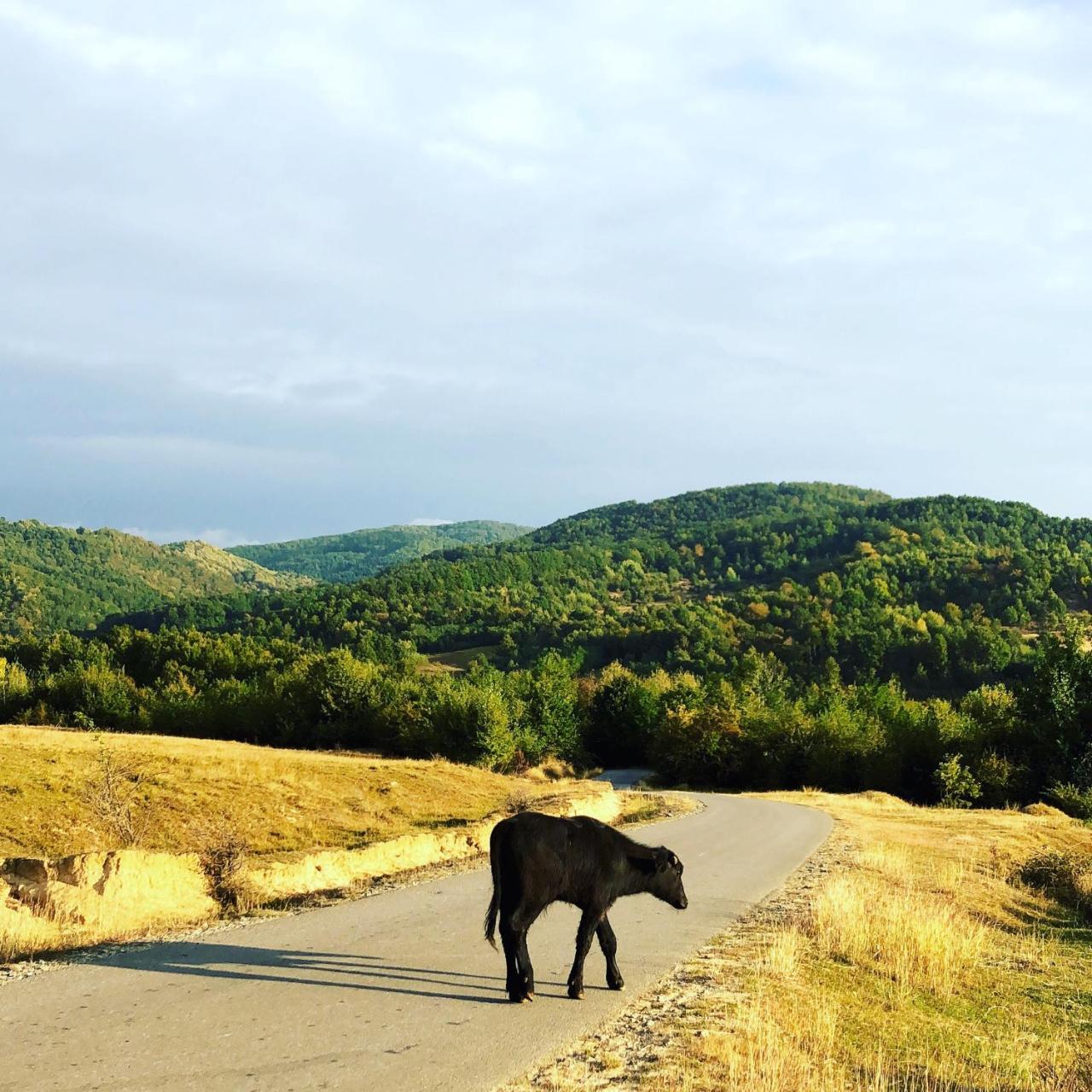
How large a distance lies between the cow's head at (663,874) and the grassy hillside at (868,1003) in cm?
91

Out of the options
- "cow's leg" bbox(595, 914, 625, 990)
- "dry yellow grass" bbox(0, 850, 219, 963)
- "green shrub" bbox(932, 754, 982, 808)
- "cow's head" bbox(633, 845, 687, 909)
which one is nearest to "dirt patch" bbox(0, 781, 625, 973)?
"dry yellow grass" bbox(0, 850, 219, 963)

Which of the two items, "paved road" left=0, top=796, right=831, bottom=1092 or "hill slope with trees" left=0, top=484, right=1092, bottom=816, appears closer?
"paved road" left=0, top=796, right=831, bottom=1092

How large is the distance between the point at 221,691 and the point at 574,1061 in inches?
3622

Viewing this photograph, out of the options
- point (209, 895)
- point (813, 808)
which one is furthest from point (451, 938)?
point (813, 808)

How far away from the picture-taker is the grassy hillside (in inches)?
313

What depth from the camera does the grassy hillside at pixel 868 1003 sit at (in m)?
7.95

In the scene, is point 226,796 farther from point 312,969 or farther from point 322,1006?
point 322,1006

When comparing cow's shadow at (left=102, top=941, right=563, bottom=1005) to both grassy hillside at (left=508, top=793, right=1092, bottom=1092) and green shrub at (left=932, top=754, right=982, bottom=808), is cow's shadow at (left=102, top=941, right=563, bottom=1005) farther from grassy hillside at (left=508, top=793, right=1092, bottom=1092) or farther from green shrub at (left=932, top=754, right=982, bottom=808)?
green shrub at (left=932, top=754, right=982, bottom=808)

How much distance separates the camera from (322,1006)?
888cm

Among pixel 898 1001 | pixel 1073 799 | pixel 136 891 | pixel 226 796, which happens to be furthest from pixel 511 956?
pixel 1073 799

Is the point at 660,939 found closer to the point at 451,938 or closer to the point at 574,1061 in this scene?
the point at 451,938

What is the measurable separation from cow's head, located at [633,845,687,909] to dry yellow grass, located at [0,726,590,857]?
40.9 ft

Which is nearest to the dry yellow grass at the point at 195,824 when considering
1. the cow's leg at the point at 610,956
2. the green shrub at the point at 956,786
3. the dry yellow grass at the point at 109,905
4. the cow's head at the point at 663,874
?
the dry yellow grass at the point at 109,905

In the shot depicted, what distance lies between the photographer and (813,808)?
4356 cm
